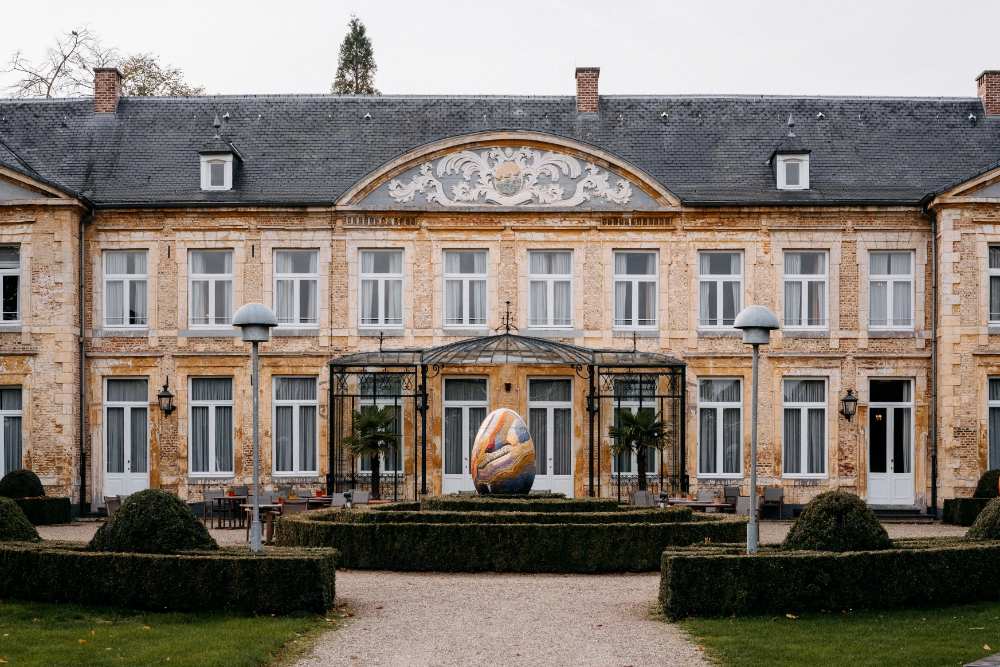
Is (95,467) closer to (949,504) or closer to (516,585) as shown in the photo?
(516,585)

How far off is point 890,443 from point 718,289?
470 cm

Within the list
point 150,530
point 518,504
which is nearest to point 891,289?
point 518,504

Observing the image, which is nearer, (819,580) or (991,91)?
(819,580)

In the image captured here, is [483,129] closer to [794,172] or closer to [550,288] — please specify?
[550,288]

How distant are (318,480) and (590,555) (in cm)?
1131

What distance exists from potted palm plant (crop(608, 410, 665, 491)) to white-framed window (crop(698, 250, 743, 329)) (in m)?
2.73

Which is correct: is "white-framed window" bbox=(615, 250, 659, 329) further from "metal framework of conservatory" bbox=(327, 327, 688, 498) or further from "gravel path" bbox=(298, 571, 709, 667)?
"gravel path" bbox=(298, 571, 709, 667)

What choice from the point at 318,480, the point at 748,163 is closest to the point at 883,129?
the point at 748,163

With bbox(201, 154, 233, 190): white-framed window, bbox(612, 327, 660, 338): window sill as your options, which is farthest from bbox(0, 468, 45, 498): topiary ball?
bbox(612, 327, 660, 338): window sill

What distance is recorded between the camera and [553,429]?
1115 inches

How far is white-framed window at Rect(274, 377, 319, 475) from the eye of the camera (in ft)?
92.7

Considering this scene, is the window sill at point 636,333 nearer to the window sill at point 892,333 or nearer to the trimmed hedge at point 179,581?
the window sill at point 892,333

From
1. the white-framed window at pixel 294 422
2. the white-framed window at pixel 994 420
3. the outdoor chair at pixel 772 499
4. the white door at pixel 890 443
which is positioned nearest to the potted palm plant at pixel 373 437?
the white-framed window at pixel 294 422

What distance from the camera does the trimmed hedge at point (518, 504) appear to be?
19.5 m
